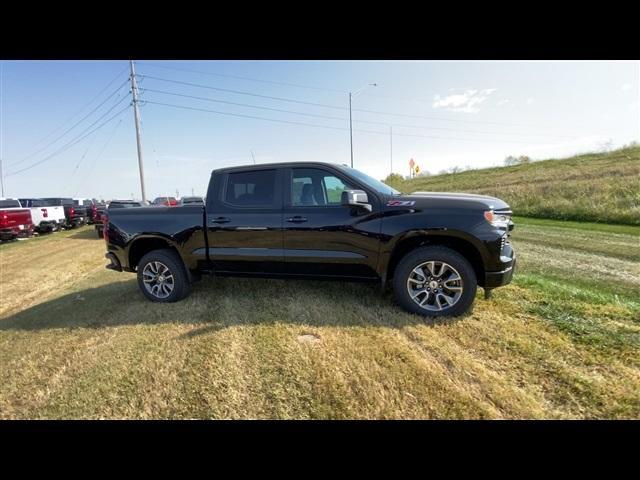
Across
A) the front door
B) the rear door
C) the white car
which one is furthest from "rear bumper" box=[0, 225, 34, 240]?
the front door

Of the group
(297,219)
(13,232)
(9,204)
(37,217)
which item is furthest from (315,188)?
(9,204)

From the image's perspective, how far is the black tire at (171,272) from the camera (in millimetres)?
4492

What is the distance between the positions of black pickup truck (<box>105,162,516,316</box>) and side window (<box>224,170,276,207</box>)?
0.01 m

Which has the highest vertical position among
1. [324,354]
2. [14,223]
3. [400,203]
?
[400,203]

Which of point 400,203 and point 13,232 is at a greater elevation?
point 400,203

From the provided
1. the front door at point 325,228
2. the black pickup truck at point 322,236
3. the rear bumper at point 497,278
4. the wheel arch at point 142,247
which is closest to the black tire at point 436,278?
the black pickup truck at point 322,236

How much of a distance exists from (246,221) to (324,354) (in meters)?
2.04

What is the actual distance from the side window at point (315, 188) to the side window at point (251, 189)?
306 mm

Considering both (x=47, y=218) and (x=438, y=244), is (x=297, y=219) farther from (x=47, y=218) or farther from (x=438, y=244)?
(x=47, y=218)

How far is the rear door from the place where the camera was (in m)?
4.09

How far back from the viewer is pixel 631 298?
3910 mm

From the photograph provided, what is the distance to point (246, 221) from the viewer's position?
4.14 m
